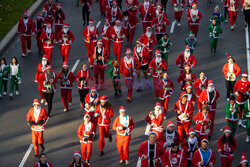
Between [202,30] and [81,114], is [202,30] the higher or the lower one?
the higher one

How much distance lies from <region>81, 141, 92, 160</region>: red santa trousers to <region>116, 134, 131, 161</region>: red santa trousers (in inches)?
33.7

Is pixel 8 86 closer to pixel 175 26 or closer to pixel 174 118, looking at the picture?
pixel 174 118

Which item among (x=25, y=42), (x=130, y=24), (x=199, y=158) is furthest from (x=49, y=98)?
(x=130, y=24)

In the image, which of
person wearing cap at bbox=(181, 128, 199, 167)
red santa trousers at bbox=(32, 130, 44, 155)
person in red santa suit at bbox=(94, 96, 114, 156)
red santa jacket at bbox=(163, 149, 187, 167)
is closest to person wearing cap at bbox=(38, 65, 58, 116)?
red santa trousers at bbox=(32, 130, 44, 155)

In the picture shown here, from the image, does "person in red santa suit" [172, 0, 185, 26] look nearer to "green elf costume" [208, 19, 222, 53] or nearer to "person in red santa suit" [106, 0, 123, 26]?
"person in red santa suit" [106, 0, 123, 26]

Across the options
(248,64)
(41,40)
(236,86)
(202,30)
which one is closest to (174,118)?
(236,86)

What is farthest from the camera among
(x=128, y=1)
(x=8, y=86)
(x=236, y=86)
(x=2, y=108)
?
(x=128, y=1)

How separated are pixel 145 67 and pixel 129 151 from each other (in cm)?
546

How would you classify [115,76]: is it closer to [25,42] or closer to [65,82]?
[65,82]

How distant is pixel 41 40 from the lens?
25609 millimetres

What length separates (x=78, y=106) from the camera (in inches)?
882

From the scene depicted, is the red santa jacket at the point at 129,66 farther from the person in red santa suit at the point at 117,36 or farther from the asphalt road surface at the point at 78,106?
the person in red santa suit at the point at 117,36

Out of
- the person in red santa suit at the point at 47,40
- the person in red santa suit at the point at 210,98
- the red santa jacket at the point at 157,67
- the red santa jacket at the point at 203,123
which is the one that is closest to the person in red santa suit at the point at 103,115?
the red santa jacket at the point at 203,123

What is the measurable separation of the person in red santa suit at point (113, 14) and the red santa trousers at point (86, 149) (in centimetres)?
1112
